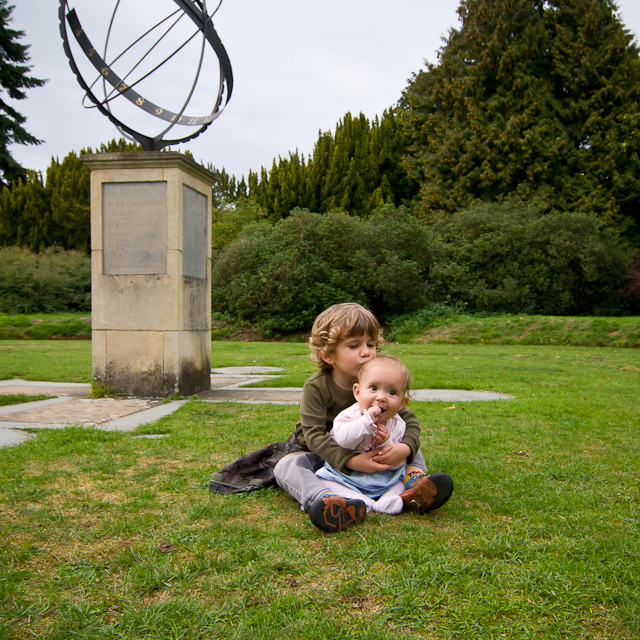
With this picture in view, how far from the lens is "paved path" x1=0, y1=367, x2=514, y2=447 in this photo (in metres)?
4.33

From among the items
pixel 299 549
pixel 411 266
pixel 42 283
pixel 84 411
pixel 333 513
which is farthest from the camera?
pixel 42 283

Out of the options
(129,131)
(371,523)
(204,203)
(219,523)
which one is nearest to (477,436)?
(371,523)

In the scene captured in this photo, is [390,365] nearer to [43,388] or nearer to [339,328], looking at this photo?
[339,328]

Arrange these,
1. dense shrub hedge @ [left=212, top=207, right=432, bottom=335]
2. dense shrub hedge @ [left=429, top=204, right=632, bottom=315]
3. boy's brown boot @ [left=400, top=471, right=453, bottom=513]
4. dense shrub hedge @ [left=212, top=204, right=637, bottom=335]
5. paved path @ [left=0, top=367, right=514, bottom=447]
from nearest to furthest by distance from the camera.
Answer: boy's brown boot @ [left=400, top=471, right=453, bottom=513]
paved path @ [left=0, top=367, right=514, bottom=447]
dense shrub hedge @ [left=212, top=207, right=432, bottom=335]
dense shrub hedge @ [left=212, top=204, right=637, bottom=335]
dense shrub hedge @ [left=429, top=204, right=632, bottom=315]

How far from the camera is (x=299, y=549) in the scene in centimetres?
203

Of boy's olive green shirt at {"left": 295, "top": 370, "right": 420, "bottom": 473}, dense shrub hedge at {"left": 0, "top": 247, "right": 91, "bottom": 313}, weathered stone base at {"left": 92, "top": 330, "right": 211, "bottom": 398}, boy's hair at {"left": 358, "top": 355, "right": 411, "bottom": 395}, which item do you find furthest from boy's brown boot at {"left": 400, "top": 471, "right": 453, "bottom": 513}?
dense shrub hedge at {"left": 0, "top": 247, "right": 91, "bottom": 313}

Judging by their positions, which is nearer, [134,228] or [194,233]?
[134,228]

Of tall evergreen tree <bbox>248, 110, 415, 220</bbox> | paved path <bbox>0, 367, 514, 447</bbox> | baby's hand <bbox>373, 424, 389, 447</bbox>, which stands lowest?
paved path <bbox>0, 367, 514, 447</bbox>

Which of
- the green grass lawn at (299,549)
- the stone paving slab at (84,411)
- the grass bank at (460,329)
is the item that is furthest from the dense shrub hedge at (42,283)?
the green grass lawn at (299,549)

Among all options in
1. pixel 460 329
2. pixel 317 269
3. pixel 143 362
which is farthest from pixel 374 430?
pixel 317 269

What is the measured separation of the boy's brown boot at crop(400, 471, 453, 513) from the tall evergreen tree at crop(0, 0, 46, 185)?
1132 inches

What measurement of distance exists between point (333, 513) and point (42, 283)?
21694 millimetres

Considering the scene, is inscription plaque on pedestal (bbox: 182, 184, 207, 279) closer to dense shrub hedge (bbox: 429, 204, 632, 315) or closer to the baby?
the baby

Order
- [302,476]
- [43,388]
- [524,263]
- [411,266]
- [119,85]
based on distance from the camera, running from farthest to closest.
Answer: [524,263] → [411,266] → [43,388] → [119,85] → [302,476]
